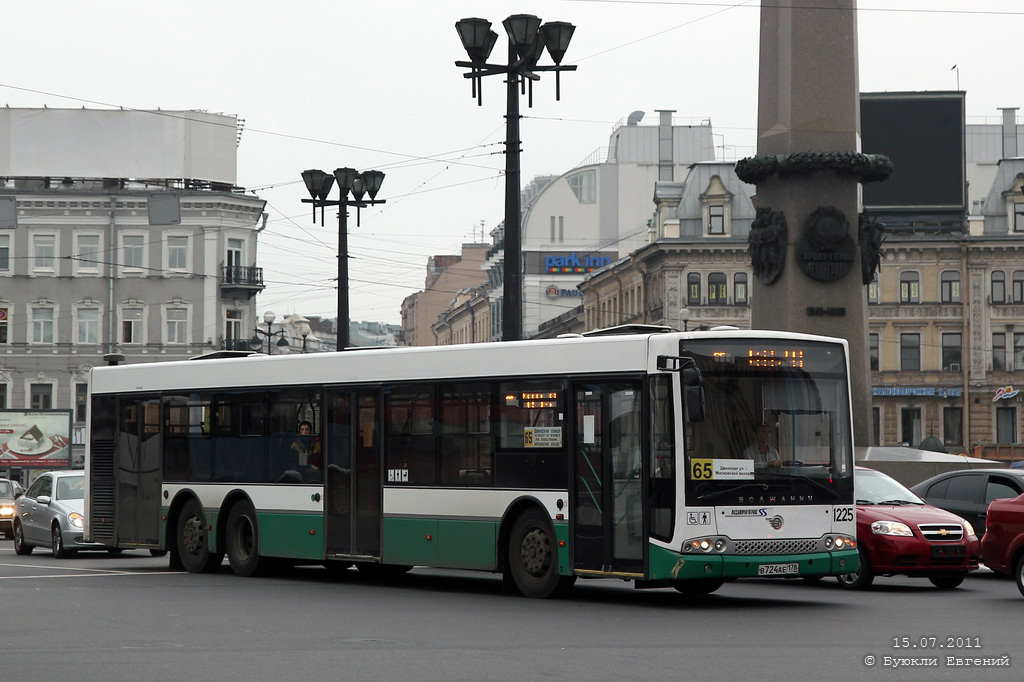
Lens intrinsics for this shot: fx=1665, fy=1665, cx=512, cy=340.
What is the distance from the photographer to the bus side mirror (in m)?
14.5

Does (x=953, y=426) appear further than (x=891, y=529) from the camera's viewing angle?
Yes

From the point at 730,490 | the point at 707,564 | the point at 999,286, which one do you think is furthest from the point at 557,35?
the point at 999,286

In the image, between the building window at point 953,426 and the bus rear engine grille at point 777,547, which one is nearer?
the bus rear engine grille at point 777,547

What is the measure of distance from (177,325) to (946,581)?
5946 centimetres

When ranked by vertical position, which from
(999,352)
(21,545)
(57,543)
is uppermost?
(999,352)

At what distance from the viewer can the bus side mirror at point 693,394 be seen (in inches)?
570

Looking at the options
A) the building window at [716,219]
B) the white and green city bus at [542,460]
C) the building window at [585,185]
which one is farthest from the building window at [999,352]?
the white and green city bus at [542,460]

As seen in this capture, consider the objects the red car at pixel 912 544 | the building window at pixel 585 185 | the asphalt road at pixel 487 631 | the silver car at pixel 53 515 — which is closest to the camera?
the asphalt road at pixel 487 631

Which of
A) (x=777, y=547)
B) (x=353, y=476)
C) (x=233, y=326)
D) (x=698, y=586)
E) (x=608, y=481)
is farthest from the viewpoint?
(x=233, y=326)

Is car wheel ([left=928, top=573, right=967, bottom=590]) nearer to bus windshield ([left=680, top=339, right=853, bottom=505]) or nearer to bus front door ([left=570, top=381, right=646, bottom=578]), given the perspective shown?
bus windshield ([left=680, top=339, right=853, bottom=505])

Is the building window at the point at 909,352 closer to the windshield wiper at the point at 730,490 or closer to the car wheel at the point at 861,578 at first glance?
the car wheel at the point at 861,578

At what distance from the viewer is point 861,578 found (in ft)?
58.6

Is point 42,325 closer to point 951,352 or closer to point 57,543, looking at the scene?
point 951,352

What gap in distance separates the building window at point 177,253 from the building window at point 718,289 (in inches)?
958
